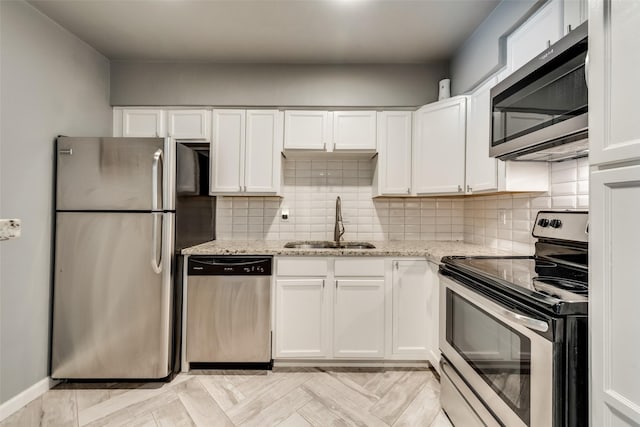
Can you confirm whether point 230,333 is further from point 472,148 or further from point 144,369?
point 472,148

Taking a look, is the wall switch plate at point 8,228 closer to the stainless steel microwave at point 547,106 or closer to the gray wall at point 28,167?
the gray wall at point 28,167

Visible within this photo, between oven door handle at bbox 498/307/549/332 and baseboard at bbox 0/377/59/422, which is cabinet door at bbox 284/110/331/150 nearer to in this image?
oven door handle at bbox 498/307/549/332

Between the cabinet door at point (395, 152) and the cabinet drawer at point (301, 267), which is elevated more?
the cabinet door at point (395, 152)

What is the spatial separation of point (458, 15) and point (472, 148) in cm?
88

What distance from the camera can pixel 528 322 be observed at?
1031mm

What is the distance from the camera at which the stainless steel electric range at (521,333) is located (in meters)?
0.95

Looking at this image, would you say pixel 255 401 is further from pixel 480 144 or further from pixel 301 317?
pixel 480 144

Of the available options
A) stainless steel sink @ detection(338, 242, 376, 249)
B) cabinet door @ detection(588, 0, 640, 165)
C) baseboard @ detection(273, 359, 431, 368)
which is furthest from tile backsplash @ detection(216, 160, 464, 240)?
cabinet door @ detection(588, 0, 640, 165)

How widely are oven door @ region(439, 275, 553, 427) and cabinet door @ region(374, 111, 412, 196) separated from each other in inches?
44.3

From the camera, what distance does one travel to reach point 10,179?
1.82m

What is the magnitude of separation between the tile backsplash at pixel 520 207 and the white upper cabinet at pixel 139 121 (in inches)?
111

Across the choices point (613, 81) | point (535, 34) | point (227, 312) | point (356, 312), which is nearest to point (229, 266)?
point (227, 312)

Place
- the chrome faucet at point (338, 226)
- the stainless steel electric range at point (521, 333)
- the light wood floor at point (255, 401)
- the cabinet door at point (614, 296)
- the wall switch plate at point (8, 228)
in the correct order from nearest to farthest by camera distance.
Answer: the cabinet door at point (614, 296), the stainless steel electric range at point (521, 333), the wall switch plate at point (8, 228), the light wood floor at point (255, 401), the chrome faucet at point (338, 226)

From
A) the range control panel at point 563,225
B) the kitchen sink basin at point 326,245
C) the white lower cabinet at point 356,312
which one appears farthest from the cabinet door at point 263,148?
the range control panel at point 563,225
